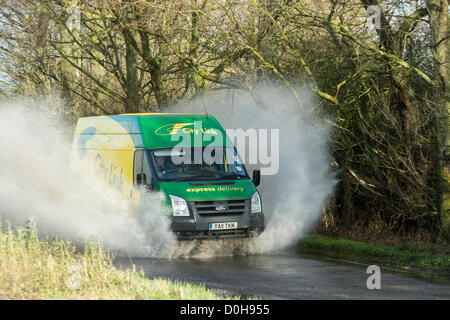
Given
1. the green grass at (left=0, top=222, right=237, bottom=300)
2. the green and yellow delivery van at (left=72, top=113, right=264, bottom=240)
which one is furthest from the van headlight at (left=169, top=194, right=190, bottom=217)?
the green grass at (left=0, top=222, right=237, bottom=300)

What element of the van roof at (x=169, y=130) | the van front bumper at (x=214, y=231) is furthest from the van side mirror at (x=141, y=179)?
the van front bumper at (x=214, y=231)

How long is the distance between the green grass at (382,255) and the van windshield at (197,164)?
2.22 metres

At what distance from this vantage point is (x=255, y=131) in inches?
770

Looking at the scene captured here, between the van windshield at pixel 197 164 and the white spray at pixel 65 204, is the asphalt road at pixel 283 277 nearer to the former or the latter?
the white spray at pixel 65 204

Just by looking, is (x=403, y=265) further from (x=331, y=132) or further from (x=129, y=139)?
(x=129, y=139)

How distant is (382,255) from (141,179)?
16.4ft

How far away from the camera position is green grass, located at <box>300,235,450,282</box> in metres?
12.1

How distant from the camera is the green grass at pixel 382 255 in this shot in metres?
12.1

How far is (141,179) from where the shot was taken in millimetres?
14562

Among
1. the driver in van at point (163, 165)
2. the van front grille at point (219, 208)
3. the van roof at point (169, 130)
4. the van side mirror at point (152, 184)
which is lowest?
the van front grille at point (219, 208)

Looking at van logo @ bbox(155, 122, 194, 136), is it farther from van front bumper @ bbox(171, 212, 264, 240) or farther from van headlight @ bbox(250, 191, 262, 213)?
van front bumper @ bbox(171, 212, 264, 240)

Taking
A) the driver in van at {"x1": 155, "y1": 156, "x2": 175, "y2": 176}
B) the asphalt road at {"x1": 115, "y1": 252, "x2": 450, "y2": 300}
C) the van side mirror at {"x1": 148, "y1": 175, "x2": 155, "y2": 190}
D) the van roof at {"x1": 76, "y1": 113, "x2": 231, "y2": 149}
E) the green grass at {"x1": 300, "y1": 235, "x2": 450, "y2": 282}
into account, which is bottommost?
the asphalt road at {"x1": 115, "y1": 252, "x2": 450, "y2": 300}

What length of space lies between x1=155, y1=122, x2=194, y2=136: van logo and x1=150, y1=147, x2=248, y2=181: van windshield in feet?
1.50

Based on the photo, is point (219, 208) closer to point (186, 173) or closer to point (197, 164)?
point (186, 173)
